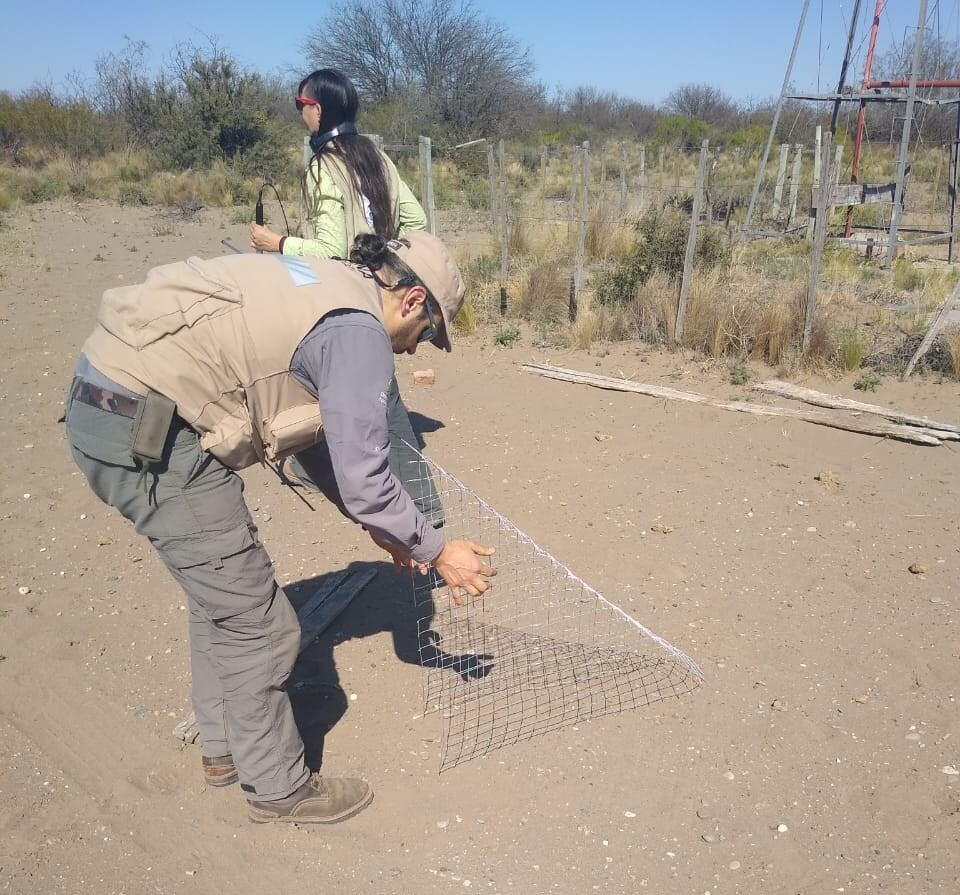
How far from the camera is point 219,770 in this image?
2.41 meters

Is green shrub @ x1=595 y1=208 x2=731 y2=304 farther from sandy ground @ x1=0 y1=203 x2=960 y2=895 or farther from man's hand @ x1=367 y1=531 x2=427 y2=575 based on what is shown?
man's hand @ x1=367 y1=531 x2=427 y2=575

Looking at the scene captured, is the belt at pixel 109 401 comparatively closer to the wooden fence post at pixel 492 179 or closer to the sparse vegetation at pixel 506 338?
the sparse vegetation at pixel 506 338

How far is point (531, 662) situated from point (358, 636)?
2.15 ft

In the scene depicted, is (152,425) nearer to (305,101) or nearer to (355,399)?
(355,399)

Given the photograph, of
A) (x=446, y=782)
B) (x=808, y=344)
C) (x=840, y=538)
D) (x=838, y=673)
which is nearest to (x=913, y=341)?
(x=808, y=344)

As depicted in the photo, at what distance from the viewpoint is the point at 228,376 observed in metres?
1.83

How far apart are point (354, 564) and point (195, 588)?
62.6 inches

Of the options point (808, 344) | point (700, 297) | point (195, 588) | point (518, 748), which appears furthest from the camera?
point (700, 297)

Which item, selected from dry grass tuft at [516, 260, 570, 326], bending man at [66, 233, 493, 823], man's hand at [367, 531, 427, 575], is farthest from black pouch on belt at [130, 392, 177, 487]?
dry grass tuft at [516, 260, 570, 326]

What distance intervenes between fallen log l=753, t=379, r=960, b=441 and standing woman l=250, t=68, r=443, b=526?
3250 mm

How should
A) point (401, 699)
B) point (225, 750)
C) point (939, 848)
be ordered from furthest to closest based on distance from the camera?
point (401, 699), point (225, 750), point (939, 848)

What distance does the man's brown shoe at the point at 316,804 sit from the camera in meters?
2.25

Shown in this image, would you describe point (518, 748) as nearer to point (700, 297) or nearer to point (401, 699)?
point (401, 699)

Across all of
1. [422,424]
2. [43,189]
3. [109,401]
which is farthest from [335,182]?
[43,189]
